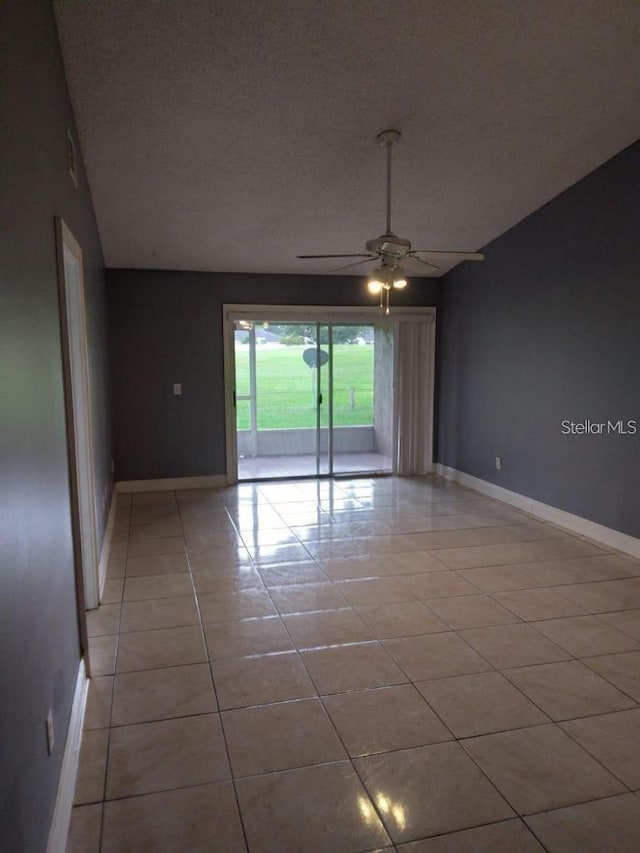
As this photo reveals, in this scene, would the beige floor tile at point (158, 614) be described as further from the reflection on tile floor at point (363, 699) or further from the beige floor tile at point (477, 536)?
the beige floor tile at point (477, 536)

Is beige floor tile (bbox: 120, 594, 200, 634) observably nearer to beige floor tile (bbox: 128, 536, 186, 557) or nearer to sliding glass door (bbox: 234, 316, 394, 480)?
beige floor tile (bbox: 128, 536, 186, 557)

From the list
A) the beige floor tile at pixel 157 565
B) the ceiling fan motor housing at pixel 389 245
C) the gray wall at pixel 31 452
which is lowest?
the beige floor tile at pixel 157 565

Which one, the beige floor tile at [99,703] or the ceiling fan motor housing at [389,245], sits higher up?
the ceiling fan motor housing at [389,245]

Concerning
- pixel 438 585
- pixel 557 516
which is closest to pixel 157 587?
pixel 438 585

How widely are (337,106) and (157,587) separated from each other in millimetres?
3179

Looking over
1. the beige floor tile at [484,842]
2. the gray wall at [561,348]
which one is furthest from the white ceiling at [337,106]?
the beige floor tile at [484,842]

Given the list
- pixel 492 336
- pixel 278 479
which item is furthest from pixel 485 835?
pixel 278 479

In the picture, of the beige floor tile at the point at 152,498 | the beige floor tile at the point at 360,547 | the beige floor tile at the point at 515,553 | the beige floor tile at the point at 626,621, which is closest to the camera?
the beige floor tile at the point at 626,621

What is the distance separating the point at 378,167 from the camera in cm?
417

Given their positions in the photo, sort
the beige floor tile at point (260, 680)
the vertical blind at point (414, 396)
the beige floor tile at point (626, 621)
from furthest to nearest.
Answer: the vertical blind at point (414, 396) → the beige floor tile at point (626, 621) → the beige floor tile at point (260, 680)

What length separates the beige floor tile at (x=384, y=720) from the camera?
2172 millimetres

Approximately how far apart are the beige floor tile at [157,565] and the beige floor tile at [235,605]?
524mm

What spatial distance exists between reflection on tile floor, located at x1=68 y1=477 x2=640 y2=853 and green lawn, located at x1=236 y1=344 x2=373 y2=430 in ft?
9.06

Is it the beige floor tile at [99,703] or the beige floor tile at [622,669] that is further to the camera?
the beige floor tile at [622,669]
